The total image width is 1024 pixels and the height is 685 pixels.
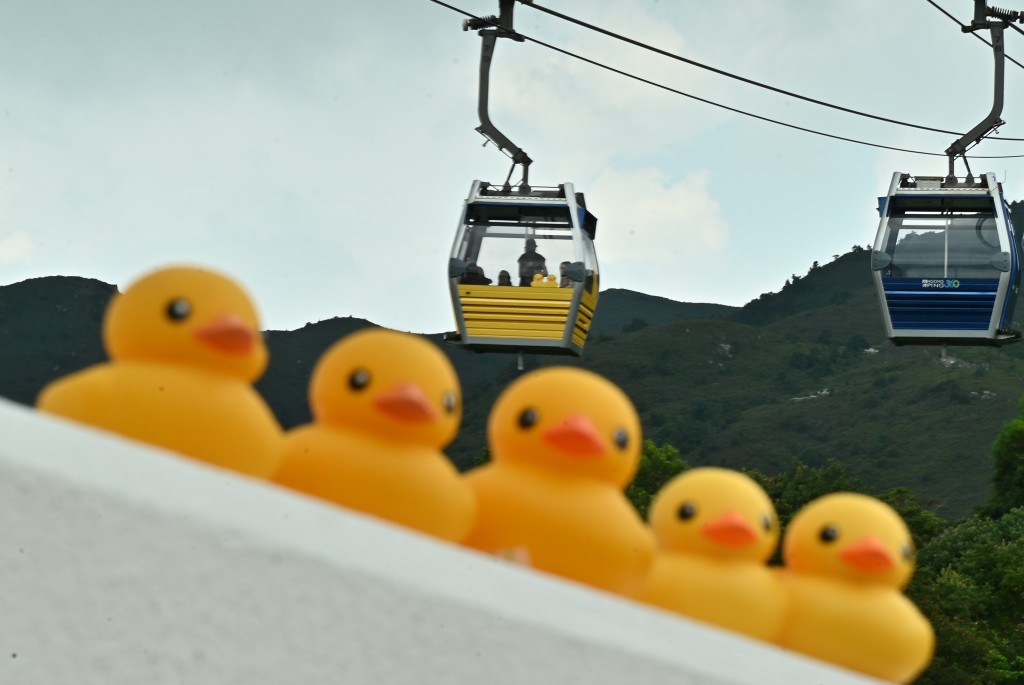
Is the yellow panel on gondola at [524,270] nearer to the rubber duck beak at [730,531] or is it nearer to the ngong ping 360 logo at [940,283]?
the ngong ping 360 logo at [940,283]

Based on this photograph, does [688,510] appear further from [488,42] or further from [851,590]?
[488,42]

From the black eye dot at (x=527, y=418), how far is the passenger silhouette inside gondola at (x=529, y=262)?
1189 cm

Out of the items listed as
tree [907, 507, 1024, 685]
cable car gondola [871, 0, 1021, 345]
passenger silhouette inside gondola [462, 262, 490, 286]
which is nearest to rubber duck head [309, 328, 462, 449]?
passenger silhouette inside gondola [462, 262, 490, 286]

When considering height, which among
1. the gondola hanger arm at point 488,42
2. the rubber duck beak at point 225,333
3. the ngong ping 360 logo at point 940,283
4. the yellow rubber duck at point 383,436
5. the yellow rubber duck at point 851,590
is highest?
the gondola hanger arm at point 488,42

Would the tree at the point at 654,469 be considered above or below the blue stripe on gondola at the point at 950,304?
below

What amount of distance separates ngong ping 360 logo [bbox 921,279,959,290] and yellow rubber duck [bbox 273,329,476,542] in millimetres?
13433

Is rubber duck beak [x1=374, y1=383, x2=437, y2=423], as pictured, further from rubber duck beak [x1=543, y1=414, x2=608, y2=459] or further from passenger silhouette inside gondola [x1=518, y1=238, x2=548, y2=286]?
passenger silhouette inside gondola [x1=518, y1=238, x2=548, y2=286]

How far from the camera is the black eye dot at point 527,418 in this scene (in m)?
5.20

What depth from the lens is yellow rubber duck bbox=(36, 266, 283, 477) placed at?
4.73 metres

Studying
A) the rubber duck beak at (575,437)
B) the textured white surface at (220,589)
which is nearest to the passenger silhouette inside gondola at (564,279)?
the rubber duck beak at (575,437)

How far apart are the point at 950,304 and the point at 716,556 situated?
1264 centimetres

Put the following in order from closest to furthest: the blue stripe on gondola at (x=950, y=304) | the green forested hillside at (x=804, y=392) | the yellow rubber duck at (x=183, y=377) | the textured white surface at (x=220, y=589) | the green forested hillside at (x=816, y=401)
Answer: the textured white surface at (x=220, y=589), the yellow rubber duck at (x=183, y=377), the blue stripe on gondola at (x=950, y=304), the green forested hillside at (x=816, y=401), the green forested hillside at (x=804, y=392)

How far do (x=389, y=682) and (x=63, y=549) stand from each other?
2.78 ft

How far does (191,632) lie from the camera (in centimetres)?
386
